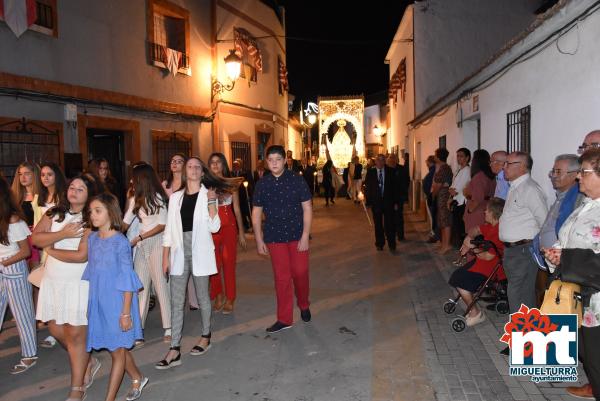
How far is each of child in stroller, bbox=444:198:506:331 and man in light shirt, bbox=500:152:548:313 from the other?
394mm

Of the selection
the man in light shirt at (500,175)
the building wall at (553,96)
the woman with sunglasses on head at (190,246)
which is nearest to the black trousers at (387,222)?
the building wall at (553,96)

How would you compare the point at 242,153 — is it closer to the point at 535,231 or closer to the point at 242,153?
the point at 242,153

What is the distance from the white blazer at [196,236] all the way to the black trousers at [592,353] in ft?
10.2

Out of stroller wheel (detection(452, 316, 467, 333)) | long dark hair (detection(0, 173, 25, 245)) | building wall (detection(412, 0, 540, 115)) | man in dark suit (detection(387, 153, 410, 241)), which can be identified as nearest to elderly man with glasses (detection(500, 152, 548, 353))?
stroller wheel (detection(452, 316, 467, 333))

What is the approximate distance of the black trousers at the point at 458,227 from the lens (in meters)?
9.70

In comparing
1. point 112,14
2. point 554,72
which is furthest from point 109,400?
point 112,14

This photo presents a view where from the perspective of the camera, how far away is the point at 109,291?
3865 mm

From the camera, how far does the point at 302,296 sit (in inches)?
233

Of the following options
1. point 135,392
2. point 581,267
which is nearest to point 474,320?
point 581,267

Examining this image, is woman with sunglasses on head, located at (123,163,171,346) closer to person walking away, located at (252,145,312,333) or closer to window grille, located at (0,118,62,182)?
person walking away, located at (252,145,312,333)

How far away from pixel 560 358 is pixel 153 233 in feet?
12.9

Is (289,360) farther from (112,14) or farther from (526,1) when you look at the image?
(526,1)

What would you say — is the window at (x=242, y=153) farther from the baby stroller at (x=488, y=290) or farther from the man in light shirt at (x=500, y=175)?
the baby stroller at (x=488, y=290)

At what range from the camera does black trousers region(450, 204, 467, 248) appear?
31.8ft
